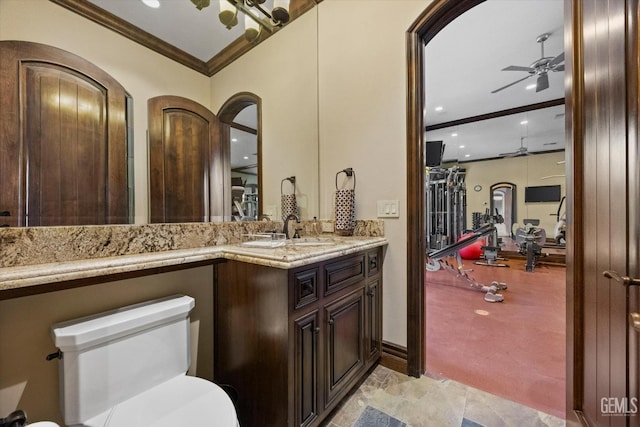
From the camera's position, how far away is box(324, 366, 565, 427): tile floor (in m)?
1.26

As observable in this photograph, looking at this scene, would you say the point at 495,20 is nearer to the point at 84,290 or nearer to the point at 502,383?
the point at 502,383

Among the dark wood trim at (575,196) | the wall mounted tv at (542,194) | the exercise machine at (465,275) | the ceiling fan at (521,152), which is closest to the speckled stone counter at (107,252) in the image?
→ the dark wood trim at (575,196)

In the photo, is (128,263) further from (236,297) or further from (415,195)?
(415,195)

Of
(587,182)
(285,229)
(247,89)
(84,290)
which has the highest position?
(247,89)

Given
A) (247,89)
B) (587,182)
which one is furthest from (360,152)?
(587,182)

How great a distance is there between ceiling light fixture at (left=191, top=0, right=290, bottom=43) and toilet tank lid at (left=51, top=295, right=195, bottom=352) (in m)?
1.66

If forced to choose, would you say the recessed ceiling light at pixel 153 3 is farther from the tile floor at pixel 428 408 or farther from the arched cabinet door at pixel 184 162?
the tile floor at pixel 428 408

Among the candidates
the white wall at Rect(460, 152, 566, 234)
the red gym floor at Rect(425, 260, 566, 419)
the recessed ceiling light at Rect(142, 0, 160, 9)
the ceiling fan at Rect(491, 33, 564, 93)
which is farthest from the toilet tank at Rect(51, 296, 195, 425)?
the white wall at Rect(460, 152, 566, 234)

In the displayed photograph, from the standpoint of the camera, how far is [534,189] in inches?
287

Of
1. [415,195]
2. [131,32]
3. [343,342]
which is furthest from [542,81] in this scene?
[131,32]

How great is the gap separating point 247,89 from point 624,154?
196 cm

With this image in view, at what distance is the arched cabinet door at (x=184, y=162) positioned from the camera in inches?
50.1

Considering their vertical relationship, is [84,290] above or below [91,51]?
below

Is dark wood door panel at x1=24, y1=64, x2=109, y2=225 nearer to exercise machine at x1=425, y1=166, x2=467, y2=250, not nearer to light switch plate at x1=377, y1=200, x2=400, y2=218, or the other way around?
light switch plate at x1=377, y1=200, x2=400, y2=218
